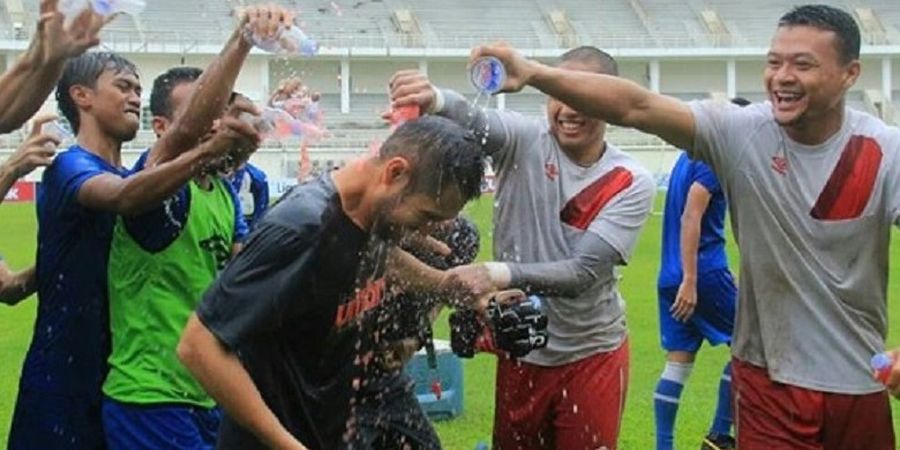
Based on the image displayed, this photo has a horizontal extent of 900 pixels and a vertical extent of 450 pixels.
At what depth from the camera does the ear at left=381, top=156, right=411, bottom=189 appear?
3605 millimetres

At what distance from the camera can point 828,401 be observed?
472 centimetres

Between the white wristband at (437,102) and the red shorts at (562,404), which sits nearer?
the white wristband at (437,102)

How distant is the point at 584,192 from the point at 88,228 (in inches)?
74.6

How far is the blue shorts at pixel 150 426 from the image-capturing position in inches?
189

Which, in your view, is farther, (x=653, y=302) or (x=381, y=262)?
(x=653, y=302)

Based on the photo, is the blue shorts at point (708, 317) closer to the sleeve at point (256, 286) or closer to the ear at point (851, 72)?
the ear at point (851, 72)

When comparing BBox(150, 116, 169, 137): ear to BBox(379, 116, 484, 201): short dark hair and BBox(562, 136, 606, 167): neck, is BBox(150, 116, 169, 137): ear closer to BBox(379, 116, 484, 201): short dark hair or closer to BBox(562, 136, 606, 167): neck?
BBox(562, 136, 606, 167): neck

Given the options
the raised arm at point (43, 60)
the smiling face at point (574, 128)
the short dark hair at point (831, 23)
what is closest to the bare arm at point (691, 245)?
the smiling face at point (574, 128)

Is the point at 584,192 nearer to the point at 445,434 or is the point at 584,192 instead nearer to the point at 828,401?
the point at 828,401

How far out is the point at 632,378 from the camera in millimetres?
10781

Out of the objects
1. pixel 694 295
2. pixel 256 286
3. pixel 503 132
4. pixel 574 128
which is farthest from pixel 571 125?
pixel 694 295

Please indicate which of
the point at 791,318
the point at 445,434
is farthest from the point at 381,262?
the point at 445,434

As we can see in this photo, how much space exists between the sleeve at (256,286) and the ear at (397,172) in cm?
25

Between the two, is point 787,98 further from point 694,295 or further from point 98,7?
point 694,295
